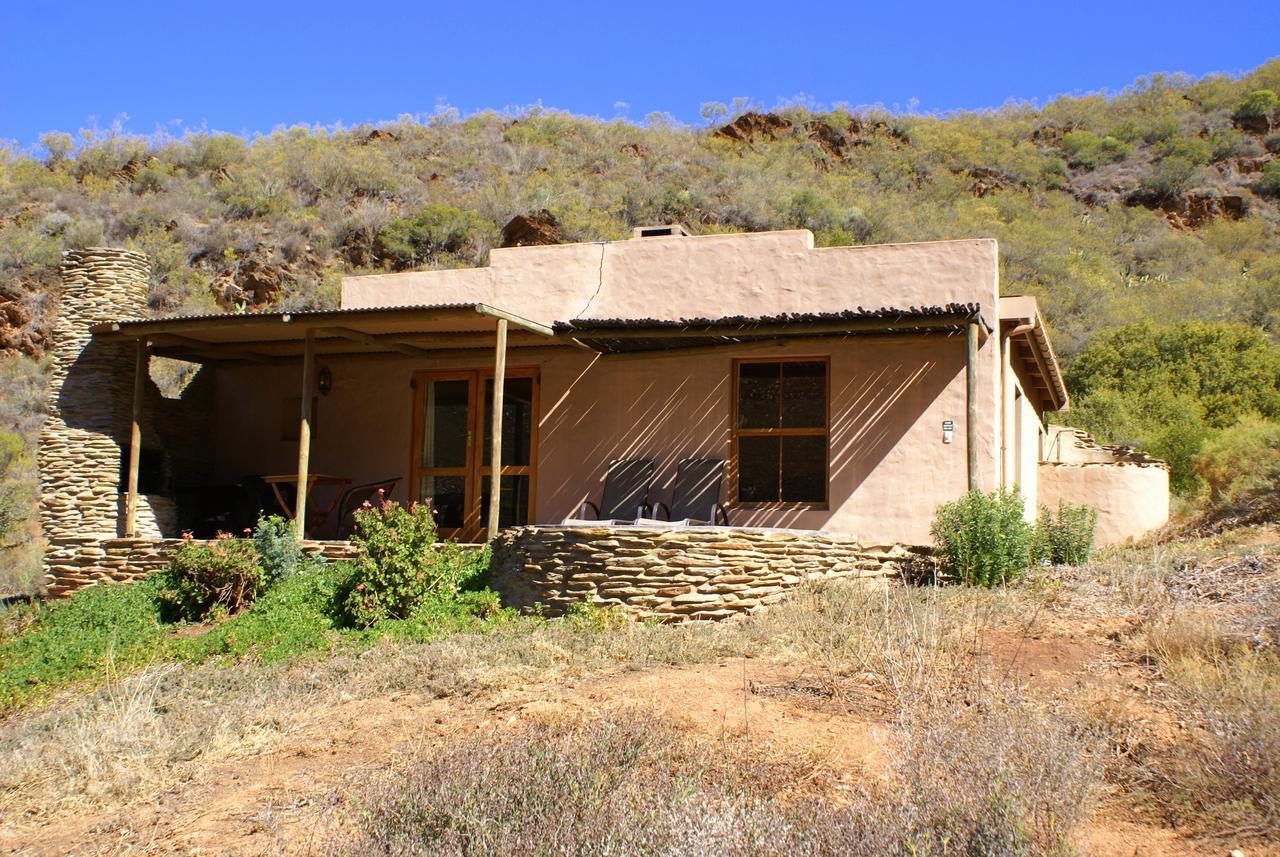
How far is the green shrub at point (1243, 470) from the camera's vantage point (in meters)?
14.0

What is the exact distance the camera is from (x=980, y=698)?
5.43m

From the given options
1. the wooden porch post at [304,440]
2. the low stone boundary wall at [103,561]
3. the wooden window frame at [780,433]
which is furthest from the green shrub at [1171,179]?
the low stone boundary wall at [103,561]

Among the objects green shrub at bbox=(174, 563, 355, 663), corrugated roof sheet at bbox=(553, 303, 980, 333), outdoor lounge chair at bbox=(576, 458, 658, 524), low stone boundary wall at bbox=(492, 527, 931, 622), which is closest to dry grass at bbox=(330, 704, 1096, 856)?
low stone boundary wall at bbox=(492, 527, 931, 622)

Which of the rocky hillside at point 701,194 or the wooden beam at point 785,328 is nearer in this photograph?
the wooden beam at point 785,328

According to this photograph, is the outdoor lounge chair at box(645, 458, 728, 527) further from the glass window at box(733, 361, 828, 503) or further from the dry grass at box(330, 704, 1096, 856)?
the dry grass at box(330, 704, 1096, 856)

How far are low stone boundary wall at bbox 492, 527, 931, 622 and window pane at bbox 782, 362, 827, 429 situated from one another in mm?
2502

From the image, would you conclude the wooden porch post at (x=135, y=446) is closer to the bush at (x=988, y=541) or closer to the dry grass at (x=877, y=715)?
the dry grass at (x=877, y=715)

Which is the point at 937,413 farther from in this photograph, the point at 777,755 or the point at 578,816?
the point at 578,816

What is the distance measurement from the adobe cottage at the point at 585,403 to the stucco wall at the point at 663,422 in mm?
24

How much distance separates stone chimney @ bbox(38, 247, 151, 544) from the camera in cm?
1302

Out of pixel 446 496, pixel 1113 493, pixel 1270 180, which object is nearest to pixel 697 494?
pixel 446 496

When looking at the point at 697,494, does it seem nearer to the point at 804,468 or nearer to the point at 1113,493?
the point at 804,468

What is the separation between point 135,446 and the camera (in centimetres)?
1282

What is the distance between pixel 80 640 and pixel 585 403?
18.9ft
